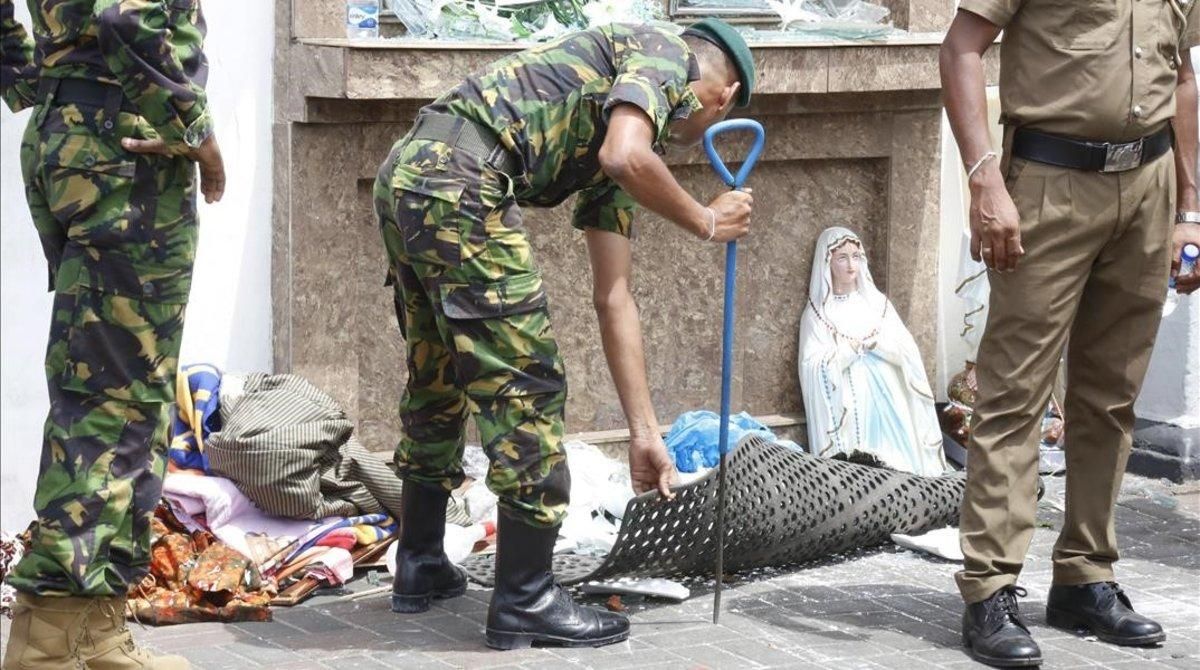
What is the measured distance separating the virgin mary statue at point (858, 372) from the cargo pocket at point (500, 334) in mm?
2579

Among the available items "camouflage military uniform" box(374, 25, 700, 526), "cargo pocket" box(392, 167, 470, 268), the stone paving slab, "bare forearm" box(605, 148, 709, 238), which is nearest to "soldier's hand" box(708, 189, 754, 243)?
"bare forearm" box(605, 148, 709, 238)

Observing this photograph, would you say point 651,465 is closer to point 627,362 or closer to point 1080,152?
point 627,362

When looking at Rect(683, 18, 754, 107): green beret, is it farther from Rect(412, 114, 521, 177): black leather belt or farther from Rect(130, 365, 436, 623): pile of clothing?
Rect(130, 365, 436, 623): pile of clothing

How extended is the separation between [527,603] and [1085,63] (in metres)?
2.01

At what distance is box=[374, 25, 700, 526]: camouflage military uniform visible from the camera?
489 cm

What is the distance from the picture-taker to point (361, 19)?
6.66m

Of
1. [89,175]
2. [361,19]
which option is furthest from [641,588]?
[361,19]

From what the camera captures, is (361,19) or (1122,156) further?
(361,19)

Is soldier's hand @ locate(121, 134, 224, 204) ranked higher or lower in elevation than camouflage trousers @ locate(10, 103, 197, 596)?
higher

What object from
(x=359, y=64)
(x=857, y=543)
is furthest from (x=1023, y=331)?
(x=359, y=64)

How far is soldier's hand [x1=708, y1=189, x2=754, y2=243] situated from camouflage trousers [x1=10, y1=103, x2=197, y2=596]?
1362 mm

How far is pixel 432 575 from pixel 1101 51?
2.33m

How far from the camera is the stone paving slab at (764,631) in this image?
16.5 ft

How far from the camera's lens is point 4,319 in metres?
6.06
